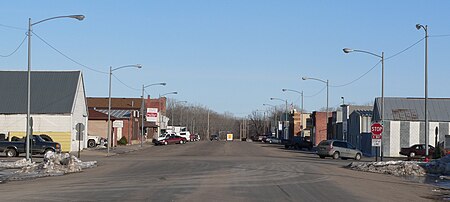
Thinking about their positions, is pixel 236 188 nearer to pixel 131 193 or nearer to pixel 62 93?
pixel 131 193

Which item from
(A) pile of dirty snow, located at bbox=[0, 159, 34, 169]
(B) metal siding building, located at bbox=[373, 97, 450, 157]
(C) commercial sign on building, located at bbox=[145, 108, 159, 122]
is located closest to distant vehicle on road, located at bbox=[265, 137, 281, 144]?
(C) commercial sign on building, located at bbox=[145, 108, 159, 122]

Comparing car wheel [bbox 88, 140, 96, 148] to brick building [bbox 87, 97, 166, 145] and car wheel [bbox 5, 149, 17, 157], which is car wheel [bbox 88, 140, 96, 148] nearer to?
brick building [bbox 87, 97, 166, 145]

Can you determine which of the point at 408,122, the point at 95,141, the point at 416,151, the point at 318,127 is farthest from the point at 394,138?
the point at 318,127

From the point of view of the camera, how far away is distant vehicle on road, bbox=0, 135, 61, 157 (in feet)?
155

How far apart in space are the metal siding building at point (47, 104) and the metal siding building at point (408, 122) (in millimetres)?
29712

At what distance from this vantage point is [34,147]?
4728 centimetres

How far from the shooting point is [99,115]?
8150 centimetres

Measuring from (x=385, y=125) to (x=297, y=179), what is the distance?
133ft

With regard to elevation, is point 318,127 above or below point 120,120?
below

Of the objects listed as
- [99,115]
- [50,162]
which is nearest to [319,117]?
[99,115]

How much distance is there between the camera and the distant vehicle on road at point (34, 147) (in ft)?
155

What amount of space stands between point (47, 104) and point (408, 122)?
34832mm

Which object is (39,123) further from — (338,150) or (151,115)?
(151,115)

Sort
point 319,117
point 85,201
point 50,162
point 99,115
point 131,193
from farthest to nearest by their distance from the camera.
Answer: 1. point 319,117
2. point 99,115
3. point 50,162
4. point 131,193
5. point 85,201
